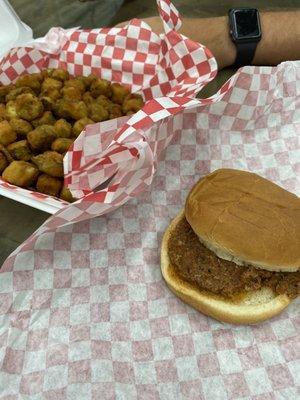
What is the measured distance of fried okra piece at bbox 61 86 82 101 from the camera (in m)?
1.70

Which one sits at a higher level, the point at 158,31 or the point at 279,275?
the point at 158,31

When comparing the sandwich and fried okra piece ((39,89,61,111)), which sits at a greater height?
fried okra piece ((39,89,61,111))

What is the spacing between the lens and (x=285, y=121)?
1.67 metres

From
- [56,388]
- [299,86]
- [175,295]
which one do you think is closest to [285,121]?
[299,86]

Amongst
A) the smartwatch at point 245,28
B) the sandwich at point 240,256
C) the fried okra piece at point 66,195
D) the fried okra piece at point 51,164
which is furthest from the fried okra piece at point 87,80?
the sandwich at point 240,256

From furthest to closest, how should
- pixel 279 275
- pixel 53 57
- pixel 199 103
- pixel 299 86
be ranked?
1. pixel 53 57
2. pixel 299 86
3. pixel 199 103
4. pixel 279 275

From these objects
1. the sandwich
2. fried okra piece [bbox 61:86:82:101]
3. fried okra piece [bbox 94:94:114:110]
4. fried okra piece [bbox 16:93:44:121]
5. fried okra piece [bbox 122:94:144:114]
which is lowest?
the sandwich

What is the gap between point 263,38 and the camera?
200 cm

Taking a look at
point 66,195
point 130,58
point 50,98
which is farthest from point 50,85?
point 66,195

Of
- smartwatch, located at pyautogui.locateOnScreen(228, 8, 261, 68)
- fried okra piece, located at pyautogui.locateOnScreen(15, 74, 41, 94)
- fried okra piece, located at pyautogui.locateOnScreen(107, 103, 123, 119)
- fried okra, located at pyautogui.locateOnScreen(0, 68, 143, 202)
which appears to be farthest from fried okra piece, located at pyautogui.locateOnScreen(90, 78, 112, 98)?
smartwatch, located at pyautogui.locateOnScreen(228, 8, 261, 68)

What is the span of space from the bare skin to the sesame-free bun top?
0.94 m

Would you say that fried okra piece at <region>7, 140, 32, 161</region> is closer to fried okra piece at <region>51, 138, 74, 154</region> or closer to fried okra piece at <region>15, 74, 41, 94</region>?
fried okra piece at <region>51, 138, 74, 154</region>

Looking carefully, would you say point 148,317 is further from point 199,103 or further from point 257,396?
point 199,103

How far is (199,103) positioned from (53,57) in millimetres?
951
